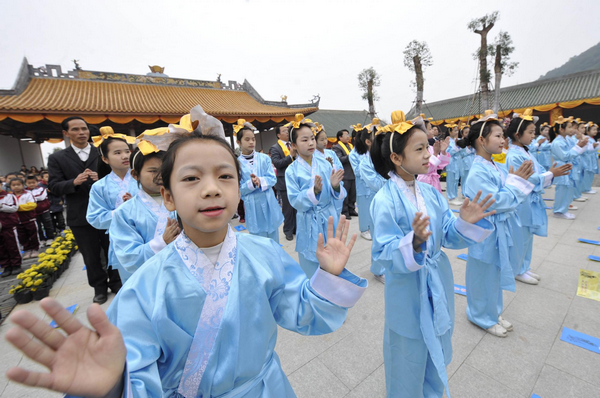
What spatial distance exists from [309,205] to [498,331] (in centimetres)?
219

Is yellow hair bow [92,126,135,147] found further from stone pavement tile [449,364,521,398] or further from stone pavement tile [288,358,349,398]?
stone pavement tile [449,364,521,398]

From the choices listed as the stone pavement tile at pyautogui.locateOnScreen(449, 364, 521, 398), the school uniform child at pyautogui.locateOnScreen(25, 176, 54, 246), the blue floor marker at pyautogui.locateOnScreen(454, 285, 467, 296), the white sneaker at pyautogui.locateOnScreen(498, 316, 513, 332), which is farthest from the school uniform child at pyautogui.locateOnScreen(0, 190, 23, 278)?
the white sneaker at pyautogui.locateOnScreen(498, 316, 513, 332)

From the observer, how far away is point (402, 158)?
1908 millimetres

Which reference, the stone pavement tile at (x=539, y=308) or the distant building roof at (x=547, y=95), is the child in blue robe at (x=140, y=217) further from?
the distant building roof at (x=547, y=95)

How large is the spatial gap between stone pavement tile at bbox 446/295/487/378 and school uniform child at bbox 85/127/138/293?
336 cm

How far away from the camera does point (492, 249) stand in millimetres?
2539

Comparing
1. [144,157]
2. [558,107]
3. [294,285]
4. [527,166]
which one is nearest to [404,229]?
[294,285]

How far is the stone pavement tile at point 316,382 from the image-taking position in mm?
2107

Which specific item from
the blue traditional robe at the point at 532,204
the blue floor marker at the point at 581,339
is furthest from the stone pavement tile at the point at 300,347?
the blue traditional robe at the point at 532,204

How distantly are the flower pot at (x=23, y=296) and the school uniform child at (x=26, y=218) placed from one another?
3.04 m

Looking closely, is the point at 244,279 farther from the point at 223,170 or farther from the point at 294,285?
the point at 223,170

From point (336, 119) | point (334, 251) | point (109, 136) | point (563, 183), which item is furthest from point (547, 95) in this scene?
point (109, 136)

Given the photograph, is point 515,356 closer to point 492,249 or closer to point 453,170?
point 492,249

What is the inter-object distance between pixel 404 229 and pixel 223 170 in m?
1.29
